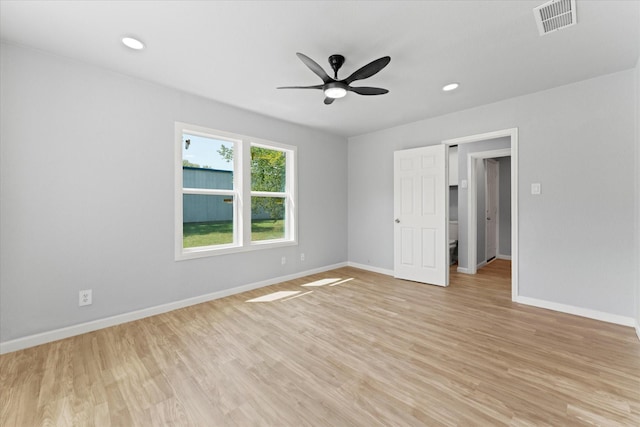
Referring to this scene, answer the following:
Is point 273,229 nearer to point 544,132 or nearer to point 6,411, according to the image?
point 6,411

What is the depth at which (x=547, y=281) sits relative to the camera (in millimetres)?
3145

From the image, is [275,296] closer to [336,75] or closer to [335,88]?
[335,88]

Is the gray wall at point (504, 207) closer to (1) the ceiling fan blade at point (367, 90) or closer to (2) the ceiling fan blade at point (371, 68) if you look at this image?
(1) the ceiling fan blade at point (367, 90)

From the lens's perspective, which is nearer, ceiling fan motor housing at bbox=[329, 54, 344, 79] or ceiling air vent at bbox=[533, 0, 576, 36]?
ceiling air vent at bbox=[533, 0, 576, 36]

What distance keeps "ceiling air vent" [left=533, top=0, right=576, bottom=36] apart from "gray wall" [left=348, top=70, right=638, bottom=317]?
1.44m

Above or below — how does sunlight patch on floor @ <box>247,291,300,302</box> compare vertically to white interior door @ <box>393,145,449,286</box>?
below

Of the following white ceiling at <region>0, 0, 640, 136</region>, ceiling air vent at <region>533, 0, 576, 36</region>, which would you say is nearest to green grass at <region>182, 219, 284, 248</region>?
white ceiling at <region>0, 0, 640, 136</region>

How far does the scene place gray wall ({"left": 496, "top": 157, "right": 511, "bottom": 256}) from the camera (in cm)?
609

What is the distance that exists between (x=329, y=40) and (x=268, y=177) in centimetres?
239

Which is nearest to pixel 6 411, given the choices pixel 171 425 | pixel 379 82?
pixel 171 425

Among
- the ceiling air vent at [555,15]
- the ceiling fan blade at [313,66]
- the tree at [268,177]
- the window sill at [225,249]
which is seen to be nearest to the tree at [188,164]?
the tree at [268,177]

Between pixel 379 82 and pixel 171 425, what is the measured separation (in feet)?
11.1

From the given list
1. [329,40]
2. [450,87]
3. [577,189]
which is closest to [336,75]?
[329,40]

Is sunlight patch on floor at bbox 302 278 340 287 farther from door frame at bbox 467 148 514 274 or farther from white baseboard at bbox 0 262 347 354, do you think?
door frame at bbox 467 148 514 274
